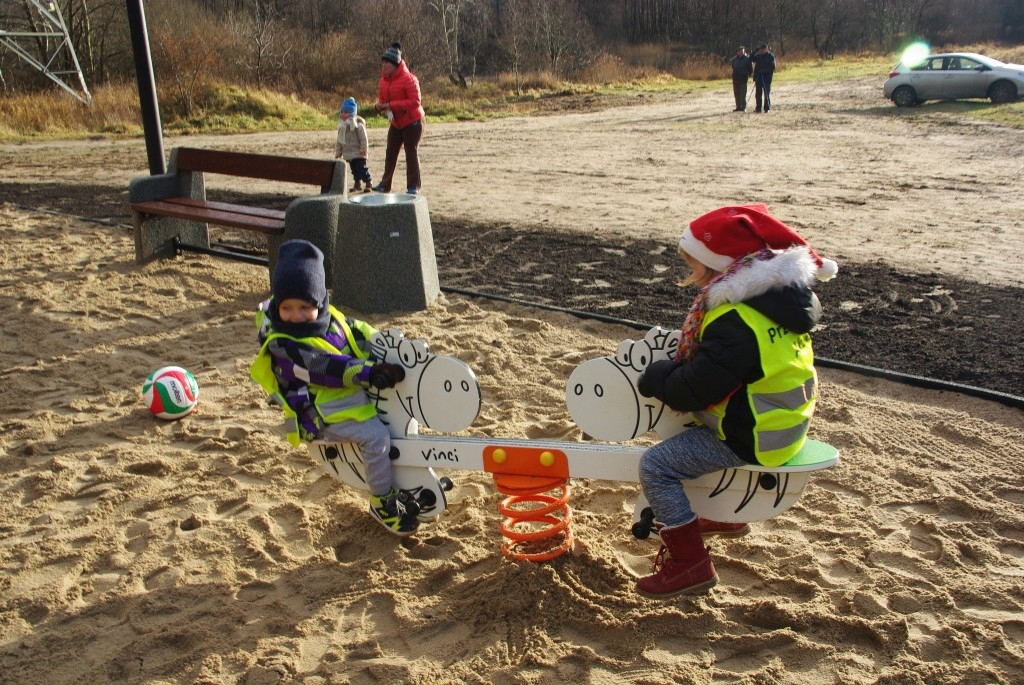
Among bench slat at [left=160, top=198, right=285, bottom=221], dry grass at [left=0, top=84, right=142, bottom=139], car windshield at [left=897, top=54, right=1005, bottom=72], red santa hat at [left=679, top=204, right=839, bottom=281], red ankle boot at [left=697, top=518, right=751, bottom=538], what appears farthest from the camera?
car windshield at [left=897, top=54, right=1005, bottom=72]

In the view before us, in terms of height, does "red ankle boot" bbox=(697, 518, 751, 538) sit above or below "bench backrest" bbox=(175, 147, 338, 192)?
below

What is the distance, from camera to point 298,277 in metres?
3.22

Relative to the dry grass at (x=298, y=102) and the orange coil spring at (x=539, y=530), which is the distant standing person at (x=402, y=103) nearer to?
the orange coil spring at (x=539, y=530)

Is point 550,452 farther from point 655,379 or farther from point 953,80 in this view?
point 953,80

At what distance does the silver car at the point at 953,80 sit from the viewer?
20.9 metres

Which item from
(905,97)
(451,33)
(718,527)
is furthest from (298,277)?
(451,33)

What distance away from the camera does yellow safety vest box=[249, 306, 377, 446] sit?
11.0ft

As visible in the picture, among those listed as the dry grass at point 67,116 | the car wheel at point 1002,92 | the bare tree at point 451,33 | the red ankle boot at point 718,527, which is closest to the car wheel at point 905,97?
the car wheel at point 1002,92

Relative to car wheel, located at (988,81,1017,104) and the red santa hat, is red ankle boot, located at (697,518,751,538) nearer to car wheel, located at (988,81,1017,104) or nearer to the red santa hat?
the red santa hat

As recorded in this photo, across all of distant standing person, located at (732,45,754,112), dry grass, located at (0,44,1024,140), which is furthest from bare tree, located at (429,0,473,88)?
distant standing person, located at (732,45,754,112)

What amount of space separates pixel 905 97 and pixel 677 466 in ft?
70.5

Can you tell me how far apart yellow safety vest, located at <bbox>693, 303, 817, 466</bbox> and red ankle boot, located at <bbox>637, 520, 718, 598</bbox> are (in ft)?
1.27

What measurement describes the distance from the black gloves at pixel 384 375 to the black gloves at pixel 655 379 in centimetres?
93

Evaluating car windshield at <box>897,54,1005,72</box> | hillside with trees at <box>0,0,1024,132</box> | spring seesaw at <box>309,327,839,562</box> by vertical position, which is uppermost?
hillside with trees at <box>0,0,1024,132</box>
